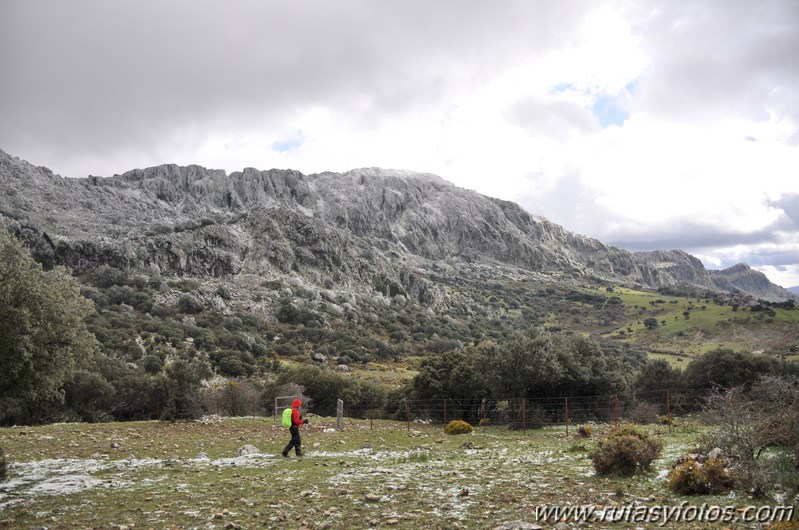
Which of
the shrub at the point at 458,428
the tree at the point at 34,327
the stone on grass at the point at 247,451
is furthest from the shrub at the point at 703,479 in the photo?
the shrub at the point at 458,428

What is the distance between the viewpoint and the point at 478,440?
74.0 ft

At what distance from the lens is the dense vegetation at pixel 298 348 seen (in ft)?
46.0

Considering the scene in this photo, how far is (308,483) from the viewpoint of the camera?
1281cm

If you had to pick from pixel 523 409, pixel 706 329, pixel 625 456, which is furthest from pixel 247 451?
pixel 706 329

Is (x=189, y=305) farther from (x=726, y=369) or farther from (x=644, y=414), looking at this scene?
(x=726, y=369)

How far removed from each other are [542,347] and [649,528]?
24.1m

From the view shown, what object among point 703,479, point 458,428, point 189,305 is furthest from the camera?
point 189,305

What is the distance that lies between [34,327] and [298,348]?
75.6m

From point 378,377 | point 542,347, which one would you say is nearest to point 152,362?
point 378,377

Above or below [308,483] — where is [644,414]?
below

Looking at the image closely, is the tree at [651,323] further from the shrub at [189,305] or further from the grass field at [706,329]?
the shrub at [189,305]

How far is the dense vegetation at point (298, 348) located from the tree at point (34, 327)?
4 centimetres

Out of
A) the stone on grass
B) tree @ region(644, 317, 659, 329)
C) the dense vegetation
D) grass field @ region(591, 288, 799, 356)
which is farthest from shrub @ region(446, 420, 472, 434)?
tree @ region(644, 317, 659, 329)

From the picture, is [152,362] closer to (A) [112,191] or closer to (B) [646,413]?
(B) [646,413]
